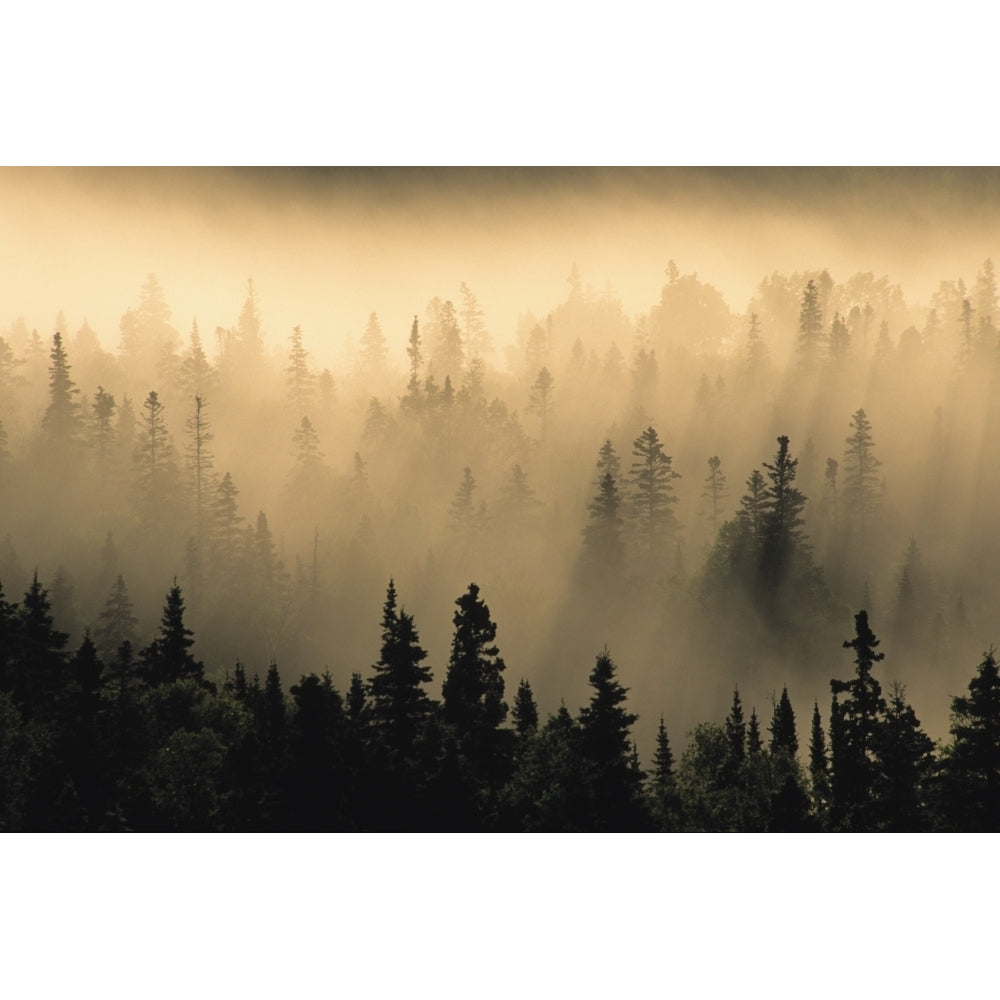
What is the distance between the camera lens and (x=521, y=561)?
12.5 metres

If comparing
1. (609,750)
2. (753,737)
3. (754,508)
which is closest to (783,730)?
(753,737)

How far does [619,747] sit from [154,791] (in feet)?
12.1

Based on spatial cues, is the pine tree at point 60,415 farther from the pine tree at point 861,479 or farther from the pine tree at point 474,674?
the pine tree at point 861,479

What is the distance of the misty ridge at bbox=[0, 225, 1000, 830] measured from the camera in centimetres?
1188

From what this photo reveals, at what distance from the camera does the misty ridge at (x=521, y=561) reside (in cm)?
1188

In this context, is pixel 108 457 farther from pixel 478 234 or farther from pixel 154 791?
pixel 478 234

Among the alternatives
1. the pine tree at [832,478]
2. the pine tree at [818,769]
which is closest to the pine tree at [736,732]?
the pine tree at [818,769]

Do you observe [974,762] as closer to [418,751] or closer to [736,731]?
[736,731]

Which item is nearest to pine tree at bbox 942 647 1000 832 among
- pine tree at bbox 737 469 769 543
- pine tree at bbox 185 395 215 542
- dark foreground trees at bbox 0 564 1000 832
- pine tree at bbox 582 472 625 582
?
dark foreground trees at bbox 0 564 1000 832

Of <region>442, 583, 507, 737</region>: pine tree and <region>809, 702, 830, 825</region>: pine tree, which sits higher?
<region>442, 583, 507, 737</region>: pine tree

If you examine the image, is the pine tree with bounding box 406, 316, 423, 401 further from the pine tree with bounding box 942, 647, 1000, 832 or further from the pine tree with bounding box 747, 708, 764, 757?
the pine tree with bounding box 942, 647, 1000, 832

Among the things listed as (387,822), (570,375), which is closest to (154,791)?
(387,822)

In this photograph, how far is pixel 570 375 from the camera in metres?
12.8

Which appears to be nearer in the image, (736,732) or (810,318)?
(736,732)
